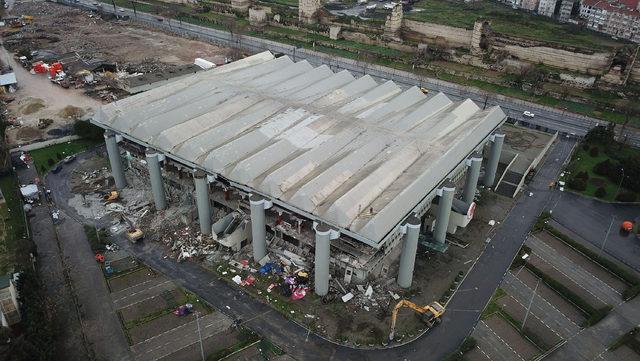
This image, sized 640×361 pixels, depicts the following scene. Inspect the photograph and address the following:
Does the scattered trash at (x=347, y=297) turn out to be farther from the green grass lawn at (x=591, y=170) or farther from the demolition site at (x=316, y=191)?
the green grass lawn at (x=591, y=170)

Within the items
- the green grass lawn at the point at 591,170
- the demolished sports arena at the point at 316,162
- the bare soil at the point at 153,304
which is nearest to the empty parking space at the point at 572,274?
the demolished sports arena at the point at 316,162

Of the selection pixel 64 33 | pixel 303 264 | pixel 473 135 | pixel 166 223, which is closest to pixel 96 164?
pixel 166 223

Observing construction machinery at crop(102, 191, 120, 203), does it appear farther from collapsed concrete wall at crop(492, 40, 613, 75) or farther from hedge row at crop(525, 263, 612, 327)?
collapsed concrete wall at crop(492, 40, 613, 75)

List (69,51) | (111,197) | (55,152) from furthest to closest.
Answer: (69,51)
(55,152)
(111,197)

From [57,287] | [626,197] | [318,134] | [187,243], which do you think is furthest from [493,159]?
[57,287]

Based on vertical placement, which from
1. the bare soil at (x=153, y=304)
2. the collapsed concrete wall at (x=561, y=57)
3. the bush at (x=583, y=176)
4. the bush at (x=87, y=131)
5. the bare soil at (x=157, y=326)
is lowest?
the bare soil at (x=157, y=326)

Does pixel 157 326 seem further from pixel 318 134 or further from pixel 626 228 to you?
pixel 626 228

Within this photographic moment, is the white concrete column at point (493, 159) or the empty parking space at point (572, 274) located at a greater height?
the white concrete column at point (493, 159)
